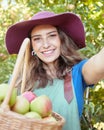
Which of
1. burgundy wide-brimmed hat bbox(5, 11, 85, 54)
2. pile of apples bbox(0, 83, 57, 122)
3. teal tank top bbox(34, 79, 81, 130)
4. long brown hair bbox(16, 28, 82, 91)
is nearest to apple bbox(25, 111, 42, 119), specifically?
pile of apples bbox(0, 83, 57, 122)

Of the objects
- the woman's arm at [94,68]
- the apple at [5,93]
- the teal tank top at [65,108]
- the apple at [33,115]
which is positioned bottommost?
Result: the teal tank top at [65,108]

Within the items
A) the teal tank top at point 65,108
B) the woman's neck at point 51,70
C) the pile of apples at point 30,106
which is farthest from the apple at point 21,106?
the woman's neck at point 51,70

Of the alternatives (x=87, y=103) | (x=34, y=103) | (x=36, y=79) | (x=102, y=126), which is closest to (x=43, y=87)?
Result: (x=36, y=79)

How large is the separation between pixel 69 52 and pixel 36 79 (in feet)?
0.68

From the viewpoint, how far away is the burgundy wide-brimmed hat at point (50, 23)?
1.94 metres

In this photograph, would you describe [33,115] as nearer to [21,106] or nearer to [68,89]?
[21,106]

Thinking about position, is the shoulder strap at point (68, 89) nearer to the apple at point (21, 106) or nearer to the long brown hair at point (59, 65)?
the long brown hair at point (59, 65)

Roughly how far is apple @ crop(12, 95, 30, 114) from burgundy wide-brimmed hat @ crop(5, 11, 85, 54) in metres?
0.57

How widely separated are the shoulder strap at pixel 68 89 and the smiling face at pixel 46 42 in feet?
0.34

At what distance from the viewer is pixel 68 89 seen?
1836 millimetres

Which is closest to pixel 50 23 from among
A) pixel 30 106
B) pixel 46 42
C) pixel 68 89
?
pixel 46 42

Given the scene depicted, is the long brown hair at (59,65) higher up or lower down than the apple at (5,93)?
lower down

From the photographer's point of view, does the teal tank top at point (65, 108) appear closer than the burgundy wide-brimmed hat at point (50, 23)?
Yes

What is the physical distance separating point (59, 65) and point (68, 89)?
0.19m
